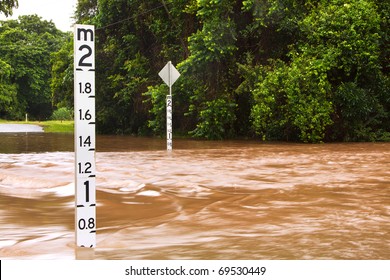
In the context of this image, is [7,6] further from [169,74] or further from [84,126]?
[84,126]

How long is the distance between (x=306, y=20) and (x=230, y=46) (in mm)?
3570

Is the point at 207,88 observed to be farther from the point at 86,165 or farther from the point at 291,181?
the point at 86,165

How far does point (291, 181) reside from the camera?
10594 mm

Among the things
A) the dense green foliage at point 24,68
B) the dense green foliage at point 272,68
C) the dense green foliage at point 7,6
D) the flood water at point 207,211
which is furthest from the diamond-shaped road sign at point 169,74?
the dense green foliage at point 24,68

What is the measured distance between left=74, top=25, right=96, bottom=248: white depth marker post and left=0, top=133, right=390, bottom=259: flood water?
0.44 meters

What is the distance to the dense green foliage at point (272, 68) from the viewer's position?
2352cm

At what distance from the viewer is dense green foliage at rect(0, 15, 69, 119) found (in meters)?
73.9

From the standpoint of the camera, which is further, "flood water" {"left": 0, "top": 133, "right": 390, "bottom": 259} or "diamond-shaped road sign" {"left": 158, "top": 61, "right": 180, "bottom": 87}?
"diamond-shaped road sign" {"left": 158, "top": 61, "right": 180, "bottom": 87}

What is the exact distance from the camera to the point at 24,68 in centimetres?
7475

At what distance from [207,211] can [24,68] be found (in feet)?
233

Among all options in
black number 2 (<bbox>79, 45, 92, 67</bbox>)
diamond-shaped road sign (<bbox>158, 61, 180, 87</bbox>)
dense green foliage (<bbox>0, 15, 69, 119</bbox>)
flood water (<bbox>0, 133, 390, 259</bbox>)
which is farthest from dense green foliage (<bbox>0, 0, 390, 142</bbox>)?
dense green foliage (<bbox>0, 15, 69, 119</bbox>)

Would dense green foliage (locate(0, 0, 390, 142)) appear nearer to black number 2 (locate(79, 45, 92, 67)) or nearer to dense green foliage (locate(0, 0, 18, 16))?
dense green foliage (locate(0, 0, 18, 16))

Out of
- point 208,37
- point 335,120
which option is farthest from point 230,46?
point 335,120
